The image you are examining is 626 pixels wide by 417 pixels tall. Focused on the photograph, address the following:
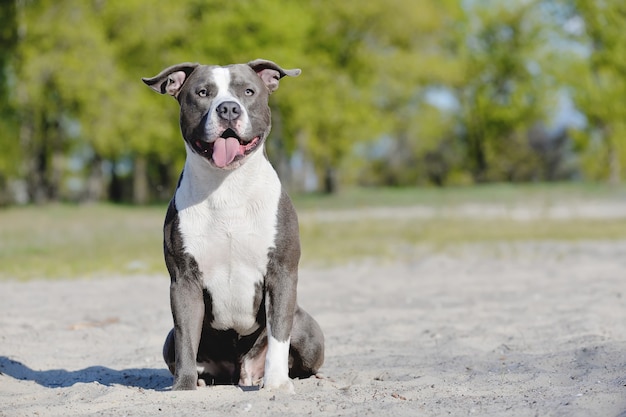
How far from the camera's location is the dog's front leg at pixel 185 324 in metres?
4.34

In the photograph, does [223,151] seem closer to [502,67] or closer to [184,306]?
[184,306]

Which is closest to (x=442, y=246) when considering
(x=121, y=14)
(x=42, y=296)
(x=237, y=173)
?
(x=42, y=296)

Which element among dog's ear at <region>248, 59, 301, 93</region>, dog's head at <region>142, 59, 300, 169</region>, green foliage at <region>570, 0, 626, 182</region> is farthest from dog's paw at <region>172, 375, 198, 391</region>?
green foliage at <region>570, 0, 626, 182</region>

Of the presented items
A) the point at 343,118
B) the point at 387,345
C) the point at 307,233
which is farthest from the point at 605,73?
the point at 387,345

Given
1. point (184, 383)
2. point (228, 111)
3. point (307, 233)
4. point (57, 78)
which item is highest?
point (57, 78)

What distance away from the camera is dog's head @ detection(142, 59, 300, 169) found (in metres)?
4.28

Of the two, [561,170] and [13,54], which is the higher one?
[13,54]

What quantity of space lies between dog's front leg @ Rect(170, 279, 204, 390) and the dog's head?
2.18 ft

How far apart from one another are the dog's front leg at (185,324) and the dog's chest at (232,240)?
0.31ft

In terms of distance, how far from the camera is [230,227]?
172 inches

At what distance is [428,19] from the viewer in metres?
35.2

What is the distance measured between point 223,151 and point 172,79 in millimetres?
627

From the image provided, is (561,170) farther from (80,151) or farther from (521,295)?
(521,295)

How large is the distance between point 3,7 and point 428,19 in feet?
55.3
